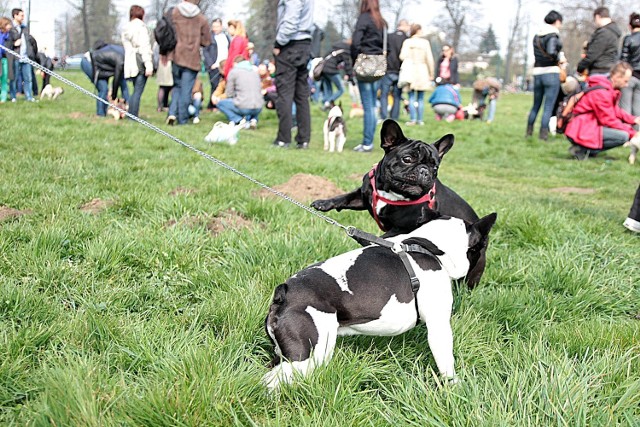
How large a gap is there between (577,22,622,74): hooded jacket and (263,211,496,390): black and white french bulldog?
33.0 feet

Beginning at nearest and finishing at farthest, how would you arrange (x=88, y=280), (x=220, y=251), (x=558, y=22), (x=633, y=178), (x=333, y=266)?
(x=333, y=266) → (x=88, y=280) → (x=220, y=251) → (x=633, y=178) → (x=558, y=22)

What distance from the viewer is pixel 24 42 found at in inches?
531

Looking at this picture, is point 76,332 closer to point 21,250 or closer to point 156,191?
point 21,250

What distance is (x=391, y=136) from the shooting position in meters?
3.17

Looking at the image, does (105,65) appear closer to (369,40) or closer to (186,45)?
(186,45)

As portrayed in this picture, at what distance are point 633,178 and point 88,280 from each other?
329 inches

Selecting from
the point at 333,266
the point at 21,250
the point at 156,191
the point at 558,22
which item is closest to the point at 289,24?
the point at 156,191

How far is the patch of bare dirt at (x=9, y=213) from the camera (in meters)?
4.02

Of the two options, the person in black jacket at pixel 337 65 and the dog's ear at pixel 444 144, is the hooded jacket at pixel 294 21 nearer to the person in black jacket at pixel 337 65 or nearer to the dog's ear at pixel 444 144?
the person in black jacket at pixel 337 65

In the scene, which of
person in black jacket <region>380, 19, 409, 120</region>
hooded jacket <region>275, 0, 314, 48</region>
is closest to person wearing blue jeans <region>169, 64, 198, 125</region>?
hooded jacket <region>275, 0, 314, 48</region>

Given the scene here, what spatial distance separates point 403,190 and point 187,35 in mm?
8922

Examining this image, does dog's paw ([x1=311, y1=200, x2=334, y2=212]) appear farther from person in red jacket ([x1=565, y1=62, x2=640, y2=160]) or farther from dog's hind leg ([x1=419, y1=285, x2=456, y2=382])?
person in red jacket ([x1=565, y1=62, x2=640, y2=160])

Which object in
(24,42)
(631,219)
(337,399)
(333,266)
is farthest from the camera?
(24,42)

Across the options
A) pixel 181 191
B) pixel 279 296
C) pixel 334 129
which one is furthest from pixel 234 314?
pixel 334 129
